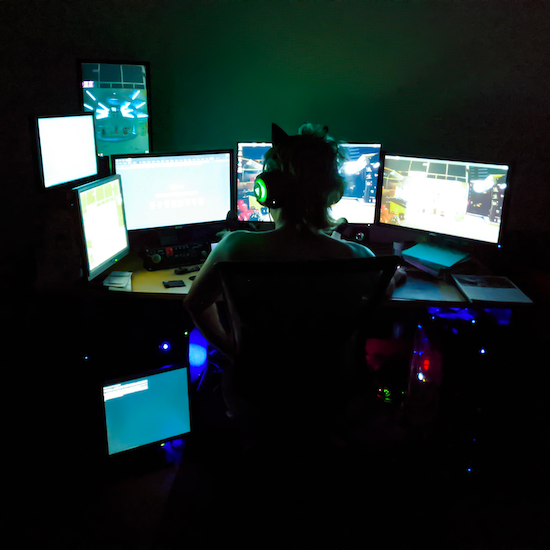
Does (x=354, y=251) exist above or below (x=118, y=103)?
below

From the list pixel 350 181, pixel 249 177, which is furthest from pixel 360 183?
pixel 249 177

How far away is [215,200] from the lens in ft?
7.93

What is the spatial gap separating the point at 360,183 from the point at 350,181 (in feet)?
0.17

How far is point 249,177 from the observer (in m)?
2.41

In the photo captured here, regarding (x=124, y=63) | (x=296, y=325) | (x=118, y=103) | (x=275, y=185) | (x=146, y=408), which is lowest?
(x=146, y=408)

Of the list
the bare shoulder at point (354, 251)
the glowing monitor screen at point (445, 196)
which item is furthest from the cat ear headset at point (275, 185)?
the glowing monitor screen at point (445, 196)

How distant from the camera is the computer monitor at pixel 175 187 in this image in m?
2.20

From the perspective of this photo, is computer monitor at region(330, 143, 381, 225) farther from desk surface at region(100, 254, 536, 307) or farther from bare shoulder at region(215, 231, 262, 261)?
bare shoulder at region(215, 231, 262, 261)

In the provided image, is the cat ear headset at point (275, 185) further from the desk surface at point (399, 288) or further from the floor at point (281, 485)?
the floor at point (281, 485)

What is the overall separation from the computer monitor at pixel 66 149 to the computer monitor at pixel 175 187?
6.3 inches

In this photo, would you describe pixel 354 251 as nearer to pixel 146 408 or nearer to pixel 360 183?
pixel 360 183

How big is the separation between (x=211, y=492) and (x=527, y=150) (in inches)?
85.4

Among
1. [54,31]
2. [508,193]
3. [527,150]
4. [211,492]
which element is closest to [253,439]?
[211,492]

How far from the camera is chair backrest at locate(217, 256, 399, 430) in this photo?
122 cm
